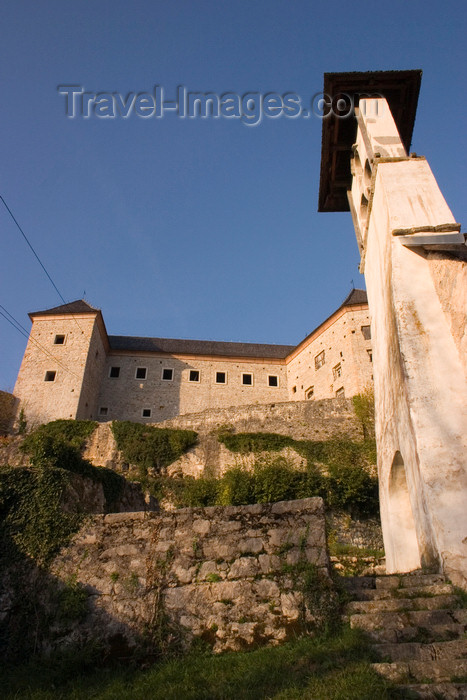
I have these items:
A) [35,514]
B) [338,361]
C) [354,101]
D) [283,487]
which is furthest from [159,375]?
[35,514]

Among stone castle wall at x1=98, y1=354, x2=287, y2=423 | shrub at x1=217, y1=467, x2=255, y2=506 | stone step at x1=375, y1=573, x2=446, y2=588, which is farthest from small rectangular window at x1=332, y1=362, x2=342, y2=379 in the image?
stone step at x1=375, y1=573, x2=446, y2=588

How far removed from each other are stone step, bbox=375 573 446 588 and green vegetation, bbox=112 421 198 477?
17.6 metres

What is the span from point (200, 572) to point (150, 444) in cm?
1846

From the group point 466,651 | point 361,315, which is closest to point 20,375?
point 361,315

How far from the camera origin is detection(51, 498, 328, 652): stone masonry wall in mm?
5121

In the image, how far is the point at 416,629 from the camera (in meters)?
4.63

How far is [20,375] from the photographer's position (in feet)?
104

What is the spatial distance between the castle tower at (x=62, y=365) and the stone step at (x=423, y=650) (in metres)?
27.7

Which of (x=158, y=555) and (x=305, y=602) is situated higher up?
(x=158, y=555)

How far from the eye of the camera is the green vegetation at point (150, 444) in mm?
23000

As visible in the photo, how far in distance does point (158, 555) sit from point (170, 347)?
3320 centimetres

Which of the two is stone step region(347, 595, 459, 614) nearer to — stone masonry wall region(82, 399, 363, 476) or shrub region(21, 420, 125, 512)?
shrub region(21, 420, 125, 512)

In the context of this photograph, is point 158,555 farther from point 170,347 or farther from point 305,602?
point 170,347

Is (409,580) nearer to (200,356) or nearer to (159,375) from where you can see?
(159,375)
